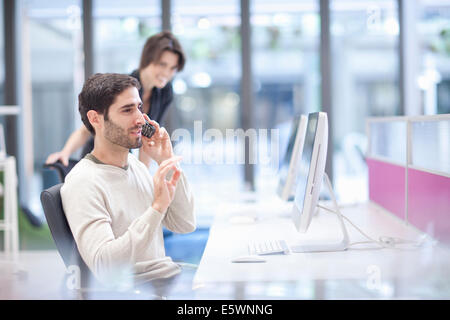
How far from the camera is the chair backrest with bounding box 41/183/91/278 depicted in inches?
52.0

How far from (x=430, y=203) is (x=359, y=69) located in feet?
9.13

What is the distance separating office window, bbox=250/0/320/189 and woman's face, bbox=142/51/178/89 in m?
1.85

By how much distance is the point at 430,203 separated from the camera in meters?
1.80

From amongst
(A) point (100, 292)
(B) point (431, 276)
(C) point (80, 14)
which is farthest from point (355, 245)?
(C) point (80, 14)

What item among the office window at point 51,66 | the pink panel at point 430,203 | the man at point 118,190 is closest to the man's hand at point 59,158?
the man at point 118,190

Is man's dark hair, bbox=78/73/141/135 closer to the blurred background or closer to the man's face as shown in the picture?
the man's face

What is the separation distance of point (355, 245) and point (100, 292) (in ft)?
2.65

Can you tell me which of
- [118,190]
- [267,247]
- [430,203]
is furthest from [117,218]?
[430,203]

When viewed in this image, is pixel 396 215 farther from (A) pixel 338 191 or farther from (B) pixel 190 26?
(B) pixel 190 26

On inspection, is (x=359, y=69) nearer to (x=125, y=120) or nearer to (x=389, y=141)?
(x=389, y=141)

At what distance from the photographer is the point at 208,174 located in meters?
3.93

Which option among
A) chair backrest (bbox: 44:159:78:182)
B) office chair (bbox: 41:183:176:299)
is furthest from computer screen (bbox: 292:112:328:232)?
chair backrest (bbox: 44:159:78:182)

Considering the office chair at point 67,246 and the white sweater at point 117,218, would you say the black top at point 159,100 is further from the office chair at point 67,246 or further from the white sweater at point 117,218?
the office chair at point 67,246

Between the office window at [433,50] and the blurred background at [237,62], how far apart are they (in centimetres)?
1
